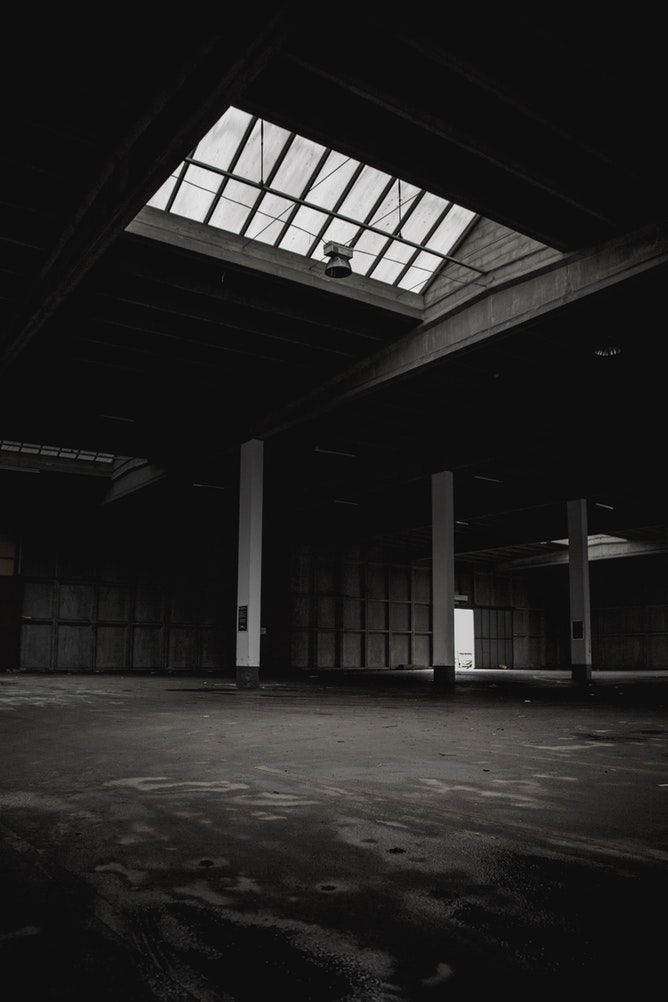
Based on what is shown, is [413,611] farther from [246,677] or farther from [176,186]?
[176,186]

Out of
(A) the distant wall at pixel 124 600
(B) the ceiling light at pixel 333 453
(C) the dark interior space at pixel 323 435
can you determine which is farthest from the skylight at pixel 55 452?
(B) the ceiling light at pixel 333 453

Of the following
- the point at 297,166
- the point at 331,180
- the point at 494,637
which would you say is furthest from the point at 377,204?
the point at 494,637

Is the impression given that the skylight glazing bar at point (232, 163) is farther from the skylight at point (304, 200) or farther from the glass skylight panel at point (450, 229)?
the glass skylight panel at point (450, 229)

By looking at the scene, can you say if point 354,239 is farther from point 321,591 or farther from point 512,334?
point 321,591

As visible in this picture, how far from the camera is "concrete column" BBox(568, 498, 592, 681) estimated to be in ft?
90.0

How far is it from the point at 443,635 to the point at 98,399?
1289 cm

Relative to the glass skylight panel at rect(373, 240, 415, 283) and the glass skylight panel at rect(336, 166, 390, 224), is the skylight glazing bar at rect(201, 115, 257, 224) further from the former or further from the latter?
the glass skylight panel at rect(373, 240, 415, 283)

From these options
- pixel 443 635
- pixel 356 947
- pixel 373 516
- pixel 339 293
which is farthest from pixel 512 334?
pixel 373 516

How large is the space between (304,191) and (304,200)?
0.57 ft

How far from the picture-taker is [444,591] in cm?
2459

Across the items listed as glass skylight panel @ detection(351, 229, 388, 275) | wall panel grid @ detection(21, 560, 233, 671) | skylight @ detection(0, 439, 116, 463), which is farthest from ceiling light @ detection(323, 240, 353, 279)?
wall panel grid @ detection(21, 560, 233, 671)

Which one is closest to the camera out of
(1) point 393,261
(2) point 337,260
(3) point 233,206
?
(3) point 233,206

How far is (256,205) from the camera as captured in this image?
14.2 m

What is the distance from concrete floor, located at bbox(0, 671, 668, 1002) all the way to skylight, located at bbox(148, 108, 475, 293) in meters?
9.87
